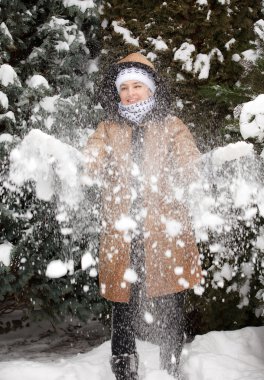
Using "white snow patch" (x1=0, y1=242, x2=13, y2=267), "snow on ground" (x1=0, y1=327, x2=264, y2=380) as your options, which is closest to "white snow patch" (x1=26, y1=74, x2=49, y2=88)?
"white snow patch" (x1=0, y1=242, x2=13, y2=267)

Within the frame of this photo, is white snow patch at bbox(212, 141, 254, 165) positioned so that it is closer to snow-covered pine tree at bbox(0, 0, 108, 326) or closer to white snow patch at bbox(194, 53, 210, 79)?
snow-covered pine tree at bbox(0, 0, 108, 326)

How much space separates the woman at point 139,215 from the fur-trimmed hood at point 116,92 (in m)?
0.10

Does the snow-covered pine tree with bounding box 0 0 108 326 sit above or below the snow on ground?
above

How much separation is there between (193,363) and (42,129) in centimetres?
221

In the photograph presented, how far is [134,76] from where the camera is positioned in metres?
2.96

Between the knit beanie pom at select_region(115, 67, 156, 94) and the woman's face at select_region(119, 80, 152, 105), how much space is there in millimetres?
22

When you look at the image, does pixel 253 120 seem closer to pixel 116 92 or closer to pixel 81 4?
pixel 116 92

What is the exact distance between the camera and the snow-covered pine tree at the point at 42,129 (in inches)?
146

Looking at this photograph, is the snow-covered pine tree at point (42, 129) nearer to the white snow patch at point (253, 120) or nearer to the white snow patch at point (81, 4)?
the white snow patch at point (81, 4)

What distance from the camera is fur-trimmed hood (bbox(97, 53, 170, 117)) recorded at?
3016 mm

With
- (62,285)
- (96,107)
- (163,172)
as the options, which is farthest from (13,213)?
(163,172)

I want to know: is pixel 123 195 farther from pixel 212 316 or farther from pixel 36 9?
pixel 36 9

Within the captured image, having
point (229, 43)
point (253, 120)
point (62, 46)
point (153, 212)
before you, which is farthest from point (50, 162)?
point (229, 43)

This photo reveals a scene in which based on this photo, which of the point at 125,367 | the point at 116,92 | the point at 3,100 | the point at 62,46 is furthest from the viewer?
the point at 62,46
